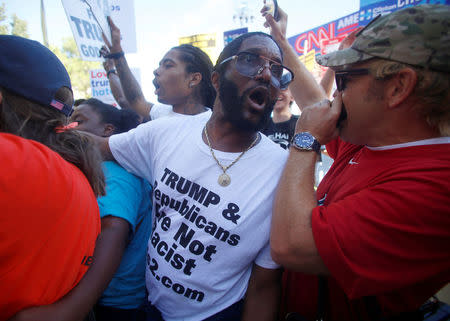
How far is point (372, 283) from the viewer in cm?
105

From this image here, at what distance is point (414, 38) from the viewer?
1.10 m

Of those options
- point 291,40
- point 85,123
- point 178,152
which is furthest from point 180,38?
point 178,152

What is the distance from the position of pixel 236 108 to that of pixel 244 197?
59 cm

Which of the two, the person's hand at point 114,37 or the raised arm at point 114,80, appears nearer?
the person's hand at point 114,37

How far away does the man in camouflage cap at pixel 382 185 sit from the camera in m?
1.03

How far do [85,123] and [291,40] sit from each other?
11.4 meters

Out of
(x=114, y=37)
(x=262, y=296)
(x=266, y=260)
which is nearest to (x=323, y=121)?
(x=266, y=260)

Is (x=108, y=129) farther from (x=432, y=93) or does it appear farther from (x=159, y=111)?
(x=432, y=93)

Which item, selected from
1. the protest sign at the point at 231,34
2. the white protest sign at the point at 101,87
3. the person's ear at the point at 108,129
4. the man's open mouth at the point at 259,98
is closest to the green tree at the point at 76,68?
the white protest sign at the point at 101,87

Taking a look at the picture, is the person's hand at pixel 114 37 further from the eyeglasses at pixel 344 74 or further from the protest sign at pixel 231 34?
the protest sign at pixel 231 34

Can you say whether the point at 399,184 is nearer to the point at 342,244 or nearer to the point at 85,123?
the point at 342,244

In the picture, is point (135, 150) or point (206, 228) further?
point (135, 150)

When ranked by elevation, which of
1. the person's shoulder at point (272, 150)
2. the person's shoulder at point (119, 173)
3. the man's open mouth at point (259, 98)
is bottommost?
the person's shoulder at point (119, 173)

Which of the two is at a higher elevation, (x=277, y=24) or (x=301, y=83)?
(x=277, y=24)
